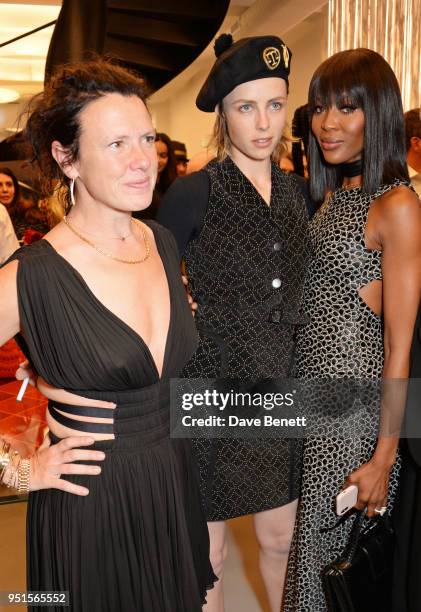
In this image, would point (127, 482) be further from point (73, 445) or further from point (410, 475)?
point (410, 475)

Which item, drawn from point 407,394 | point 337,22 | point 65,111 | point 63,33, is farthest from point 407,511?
point 337,22

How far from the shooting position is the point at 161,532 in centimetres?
155

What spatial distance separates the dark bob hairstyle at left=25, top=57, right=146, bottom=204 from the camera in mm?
1464

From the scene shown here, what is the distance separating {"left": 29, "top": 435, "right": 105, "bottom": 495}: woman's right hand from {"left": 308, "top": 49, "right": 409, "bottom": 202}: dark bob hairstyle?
102 cm

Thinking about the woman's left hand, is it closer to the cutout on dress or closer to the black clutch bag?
the black clutch bag

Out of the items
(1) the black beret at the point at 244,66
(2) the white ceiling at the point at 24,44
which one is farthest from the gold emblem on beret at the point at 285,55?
(2) the white ceiling at the point at 24,44

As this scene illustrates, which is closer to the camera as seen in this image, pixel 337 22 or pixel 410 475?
pixel 410 475

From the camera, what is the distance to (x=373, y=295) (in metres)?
1.93

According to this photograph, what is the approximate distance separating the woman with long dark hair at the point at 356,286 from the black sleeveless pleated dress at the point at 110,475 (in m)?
0.50

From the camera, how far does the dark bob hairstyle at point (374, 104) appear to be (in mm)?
1878

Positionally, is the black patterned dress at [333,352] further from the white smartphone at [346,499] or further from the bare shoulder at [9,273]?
the bare shoulder at [9,273]

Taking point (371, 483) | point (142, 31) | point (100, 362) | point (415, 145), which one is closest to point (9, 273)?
point (100, 362)

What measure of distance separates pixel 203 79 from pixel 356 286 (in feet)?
37.3

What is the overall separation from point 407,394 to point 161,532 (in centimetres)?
77
